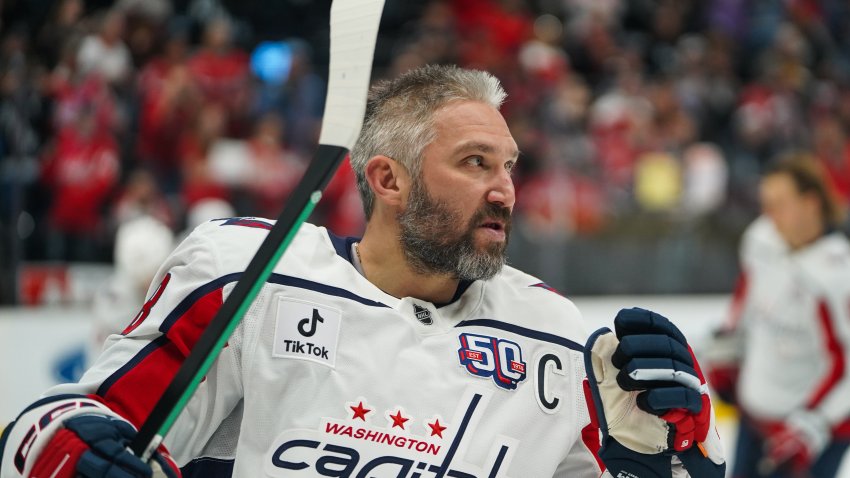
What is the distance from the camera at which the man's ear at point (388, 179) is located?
2.01 meters

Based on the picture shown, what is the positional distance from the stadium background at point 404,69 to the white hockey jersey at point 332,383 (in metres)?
3.56

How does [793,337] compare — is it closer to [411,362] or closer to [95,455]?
[411,362]

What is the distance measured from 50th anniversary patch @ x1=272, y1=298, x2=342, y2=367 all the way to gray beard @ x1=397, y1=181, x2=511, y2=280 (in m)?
0.20

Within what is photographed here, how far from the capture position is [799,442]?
4234mm

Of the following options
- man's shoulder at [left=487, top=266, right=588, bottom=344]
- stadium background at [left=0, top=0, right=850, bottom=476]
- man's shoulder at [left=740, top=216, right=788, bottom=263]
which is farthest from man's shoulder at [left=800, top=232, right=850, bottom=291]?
man's shoulder at [left=487, top=266, right=588, bottom=344]

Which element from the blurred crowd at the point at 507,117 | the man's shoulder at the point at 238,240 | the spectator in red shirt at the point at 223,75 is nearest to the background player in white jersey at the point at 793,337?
the blurred crowd at the point at 507,117

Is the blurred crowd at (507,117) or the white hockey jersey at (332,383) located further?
the blurred crowd at (507,117)

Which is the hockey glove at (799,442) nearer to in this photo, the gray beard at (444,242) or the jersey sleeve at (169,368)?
the gray beard at (444,242)

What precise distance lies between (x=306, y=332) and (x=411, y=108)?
17.8 inches

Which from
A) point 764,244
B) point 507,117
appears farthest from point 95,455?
point 507,117

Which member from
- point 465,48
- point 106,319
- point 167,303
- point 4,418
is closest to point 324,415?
point 167,303

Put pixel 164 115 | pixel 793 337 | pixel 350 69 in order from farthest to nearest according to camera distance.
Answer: pixel 164 115 < pixel 793 337 < pixel 350 69

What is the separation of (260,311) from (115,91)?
4.38 meters

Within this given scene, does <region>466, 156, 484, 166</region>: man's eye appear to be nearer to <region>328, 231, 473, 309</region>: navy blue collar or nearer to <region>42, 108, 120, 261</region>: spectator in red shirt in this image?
<region>328, 231, 473, 309</region>: navy blue collar
